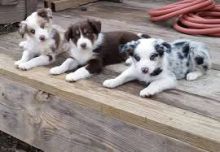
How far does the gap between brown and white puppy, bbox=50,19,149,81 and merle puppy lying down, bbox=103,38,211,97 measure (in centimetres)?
23

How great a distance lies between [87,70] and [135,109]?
61 cm

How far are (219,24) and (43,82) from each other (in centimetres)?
171

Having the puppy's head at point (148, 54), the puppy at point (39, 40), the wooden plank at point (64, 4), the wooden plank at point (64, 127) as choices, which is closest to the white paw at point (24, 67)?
the puppy at point (39, 40)

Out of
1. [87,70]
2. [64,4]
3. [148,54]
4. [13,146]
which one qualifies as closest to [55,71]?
[87,70]

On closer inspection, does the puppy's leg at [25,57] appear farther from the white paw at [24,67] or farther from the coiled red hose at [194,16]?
the coiled red hose at [194,16]

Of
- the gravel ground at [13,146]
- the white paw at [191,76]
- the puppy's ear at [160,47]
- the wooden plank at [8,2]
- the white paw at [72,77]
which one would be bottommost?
the gravel ground at [13,146]

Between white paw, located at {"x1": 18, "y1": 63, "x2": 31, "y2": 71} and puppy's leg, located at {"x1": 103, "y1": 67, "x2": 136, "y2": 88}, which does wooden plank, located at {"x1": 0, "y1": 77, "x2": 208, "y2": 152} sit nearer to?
white paw, located at {"x1": 18, "y1": 63, "x2": 31, "y2": 71}

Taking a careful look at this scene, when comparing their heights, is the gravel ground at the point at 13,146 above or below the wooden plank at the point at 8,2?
below

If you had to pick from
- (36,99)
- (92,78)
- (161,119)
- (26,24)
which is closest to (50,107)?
(36,99)

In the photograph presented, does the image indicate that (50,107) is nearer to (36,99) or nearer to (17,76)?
(36,99)

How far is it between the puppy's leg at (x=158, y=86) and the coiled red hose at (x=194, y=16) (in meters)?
1.19

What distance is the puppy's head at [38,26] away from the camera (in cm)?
324

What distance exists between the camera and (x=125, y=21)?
14.4ft

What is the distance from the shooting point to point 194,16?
4.12 m
